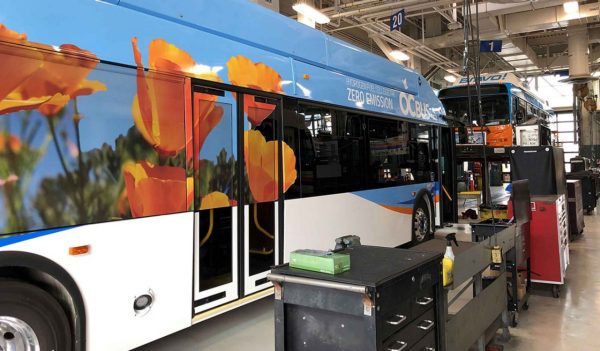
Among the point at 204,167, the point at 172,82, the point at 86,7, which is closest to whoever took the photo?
the point at 86,7

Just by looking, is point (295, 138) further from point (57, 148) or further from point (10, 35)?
point (10, 35)

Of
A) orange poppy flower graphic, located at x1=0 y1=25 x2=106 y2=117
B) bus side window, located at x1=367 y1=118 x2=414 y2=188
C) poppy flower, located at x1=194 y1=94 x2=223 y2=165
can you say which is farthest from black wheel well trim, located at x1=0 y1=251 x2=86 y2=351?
bus side window, located at x1=367 y1=118 x2=414 y2=188

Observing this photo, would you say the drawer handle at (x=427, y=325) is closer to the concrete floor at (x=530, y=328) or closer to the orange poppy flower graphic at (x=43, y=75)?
the concrete floor at (x=530, y=328)

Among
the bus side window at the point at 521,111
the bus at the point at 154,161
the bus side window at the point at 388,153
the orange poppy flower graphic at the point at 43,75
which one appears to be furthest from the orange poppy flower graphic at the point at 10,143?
the bus side window at the point at 521,111

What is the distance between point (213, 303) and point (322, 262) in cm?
192

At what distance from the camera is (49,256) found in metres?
2.46

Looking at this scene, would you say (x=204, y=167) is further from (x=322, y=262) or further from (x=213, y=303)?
(x=322, y=262)

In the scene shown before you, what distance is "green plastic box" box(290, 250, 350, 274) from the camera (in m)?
1.89

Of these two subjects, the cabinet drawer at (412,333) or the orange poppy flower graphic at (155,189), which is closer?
the cabinet drawer at (412,333)

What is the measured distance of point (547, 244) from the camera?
15.6ft

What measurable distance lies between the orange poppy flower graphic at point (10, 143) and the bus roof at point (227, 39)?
1.83ft

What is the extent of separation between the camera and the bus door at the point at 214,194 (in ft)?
11.3

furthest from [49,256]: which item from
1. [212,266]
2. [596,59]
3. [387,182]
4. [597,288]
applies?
[596,59]

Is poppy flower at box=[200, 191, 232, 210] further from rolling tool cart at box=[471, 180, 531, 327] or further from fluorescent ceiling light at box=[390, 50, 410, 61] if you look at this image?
fluorescent ceiling light at box=[390, 50, 410, 61]
